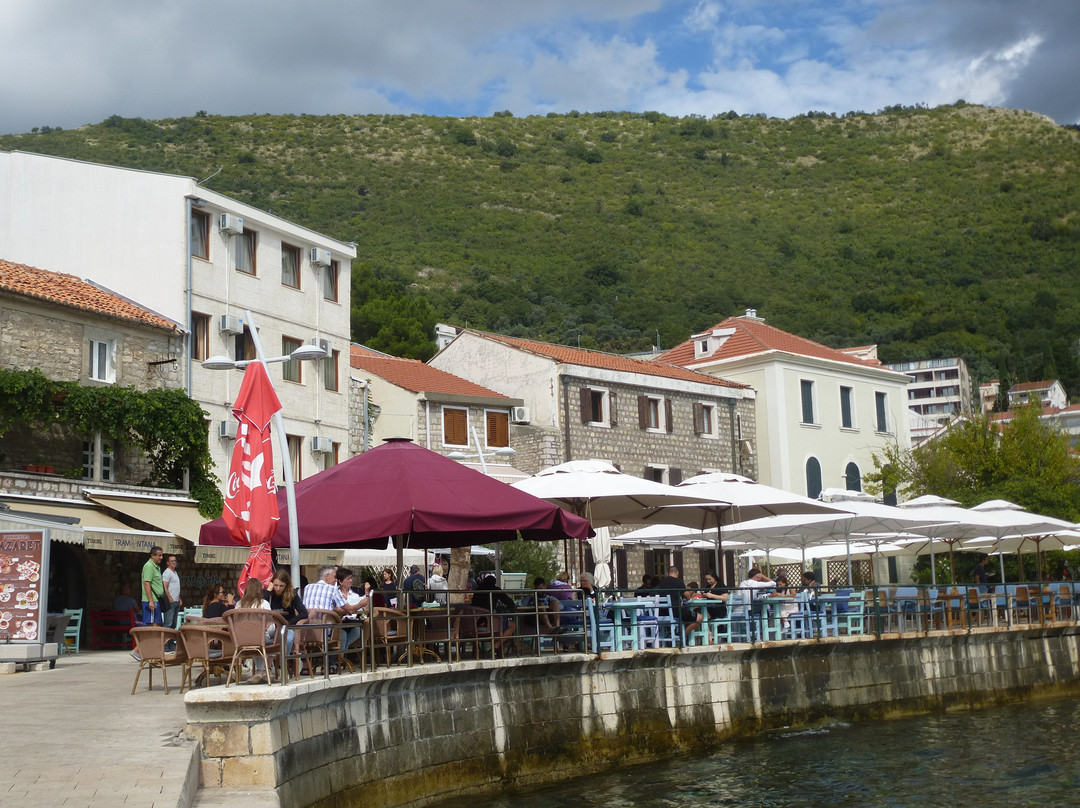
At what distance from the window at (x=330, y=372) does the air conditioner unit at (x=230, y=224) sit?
15.3ft

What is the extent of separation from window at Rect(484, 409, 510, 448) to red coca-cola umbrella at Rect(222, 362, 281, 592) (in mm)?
→ 22793

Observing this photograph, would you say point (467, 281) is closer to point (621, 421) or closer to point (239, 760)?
point (621, 421)

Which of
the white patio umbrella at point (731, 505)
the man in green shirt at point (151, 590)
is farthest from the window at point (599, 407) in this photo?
the man in green shirt at point (151, 590)

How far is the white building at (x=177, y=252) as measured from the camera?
31406 mm

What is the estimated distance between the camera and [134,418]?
27641 millimetres

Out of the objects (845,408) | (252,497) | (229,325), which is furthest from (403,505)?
(845,408)

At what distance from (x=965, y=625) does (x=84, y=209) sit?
73.8 feet

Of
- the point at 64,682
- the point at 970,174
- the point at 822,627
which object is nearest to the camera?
the point at 64,682

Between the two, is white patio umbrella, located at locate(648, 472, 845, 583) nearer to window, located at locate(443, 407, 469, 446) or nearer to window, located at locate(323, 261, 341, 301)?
window, located at locate(443, 407, 469, 446)

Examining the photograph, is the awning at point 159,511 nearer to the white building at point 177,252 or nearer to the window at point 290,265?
the white building at point 177,252

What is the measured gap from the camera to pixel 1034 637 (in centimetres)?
2864

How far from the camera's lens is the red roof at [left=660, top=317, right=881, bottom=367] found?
47.3m

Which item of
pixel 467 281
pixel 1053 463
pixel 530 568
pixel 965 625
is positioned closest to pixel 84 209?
pixel 530 568

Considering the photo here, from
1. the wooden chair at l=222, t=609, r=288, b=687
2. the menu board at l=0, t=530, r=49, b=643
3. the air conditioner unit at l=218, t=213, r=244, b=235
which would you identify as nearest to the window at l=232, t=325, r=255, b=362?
the air conditioner unit at l=218, t=213, r=244, b=235
